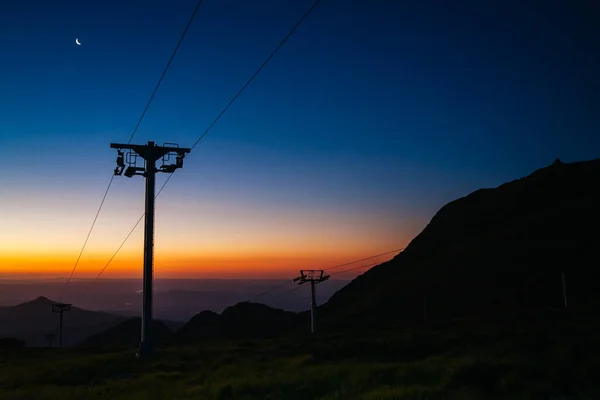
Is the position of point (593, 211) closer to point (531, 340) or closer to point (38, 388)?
point (531, 340)

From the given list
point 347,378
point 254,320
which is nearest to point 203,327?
point 254,320

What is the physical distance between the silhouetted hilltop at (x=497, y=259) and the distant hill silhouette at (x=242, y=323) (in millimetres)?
14052

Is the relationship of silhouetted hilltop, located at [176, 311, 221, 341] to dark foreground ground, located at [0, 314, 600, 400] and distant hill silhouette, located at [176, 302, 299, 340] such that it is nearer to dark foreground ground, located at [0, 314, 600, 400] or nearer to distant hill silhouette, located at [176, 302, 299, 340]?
distant hill silhouette, located at [176, 302, 299, 340]

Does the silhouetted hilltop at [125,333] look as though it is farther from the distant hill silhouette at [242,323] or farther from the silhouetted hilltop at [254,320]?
the silhouetted hilltop at [254,320]

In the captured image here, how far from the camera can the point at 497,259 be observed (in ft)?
385

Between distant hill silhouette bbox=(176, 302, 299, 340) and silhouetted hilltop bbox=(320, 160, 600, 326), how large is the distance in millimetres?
14052

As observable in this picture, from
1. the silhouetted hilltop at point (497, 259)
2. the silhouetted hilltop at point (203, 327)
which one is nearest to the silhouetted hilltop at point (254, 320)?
the silhouetted hilltop at point (203, 327)

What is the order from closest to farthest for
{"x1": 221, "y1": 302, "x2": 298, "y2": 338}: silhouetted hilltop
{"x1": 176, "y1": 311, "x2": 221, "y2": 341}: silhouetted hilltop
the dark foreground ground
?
the dark foreground ground, {"x1": 176, "y1": 311, "x2": 221, "y2": 341}: silhouetted hilltop, {"x1": 221, "y1": 302, "x2": 298, "y2": 338}: silhouetted hilltop

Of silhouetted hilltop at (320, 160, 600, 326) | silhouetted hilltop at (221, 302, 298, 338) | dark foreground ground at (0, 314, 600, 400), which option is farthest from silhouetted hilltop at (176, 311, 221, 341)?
dark foreground ground at (0, 314, 600, 400)

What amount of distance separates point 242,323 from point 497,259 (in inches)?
2748

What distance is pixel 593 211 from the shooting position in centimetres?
12112

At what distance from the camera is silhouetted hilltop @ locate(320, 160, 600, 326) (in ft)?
326

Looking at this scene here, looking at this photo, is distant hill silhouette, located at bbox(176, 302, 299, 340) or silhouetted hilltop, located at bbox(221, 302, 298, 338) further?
silhouetted hilltop, located at bbox(221, 302, 298, 338)

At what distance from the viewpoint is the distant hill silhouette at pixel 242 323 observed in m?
138
